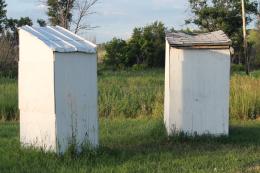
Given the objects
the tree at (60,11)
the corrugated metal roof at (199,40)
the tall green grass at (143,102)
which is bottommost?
the tall green grass at (143,102)

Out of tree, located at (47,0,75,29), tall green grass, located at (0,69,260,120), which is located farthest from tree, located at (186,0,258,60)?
tall green grass, located at (0,69,260,120)

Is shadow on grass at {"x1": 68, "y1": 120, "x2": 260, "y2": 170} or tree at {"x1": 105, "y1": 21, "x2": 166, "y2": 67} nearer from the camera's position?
shadow on grass at {"x1": 68, "y1": 120, "x2": 260, "y2": 170}

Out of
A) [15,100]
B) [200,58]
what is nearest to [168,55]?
[200,58]

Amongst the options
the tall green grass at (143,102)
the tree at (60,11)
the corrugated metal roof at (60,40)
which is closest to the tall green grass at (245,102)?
the tall green grass at (143,102)

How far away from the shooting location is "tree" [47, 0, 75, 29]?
45.2 metres

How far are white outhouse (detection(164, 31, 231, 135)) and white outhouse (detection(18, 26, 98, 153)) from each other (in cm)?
269

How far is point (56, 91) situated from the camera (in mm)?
8328

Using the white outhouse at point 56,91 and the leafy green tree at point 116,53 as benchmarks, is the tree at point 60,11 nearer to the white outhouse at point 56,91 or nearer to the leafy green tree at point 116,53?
the leafy green tree at point 116,53

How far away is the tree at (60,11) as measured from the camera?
45.2 metres

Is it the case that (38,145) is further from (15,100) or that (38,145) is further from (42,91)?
(15,100)

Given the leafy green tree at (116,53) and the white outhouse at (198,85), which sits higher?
the leafy green tree at (116,53)

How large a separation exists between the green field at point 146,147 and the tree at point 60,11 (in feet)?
94.2

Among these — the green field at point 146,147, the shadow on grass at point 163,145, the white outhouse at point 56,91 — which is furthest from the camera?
the shadow on grass at point 163,145

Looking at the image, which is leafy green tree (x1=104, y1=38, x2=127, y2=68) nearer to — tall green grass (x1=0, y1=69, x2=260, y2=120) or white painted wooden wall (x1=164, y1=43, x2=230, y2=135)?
tall green grass (x1=0, y1=69, x2=260, y2=120)
